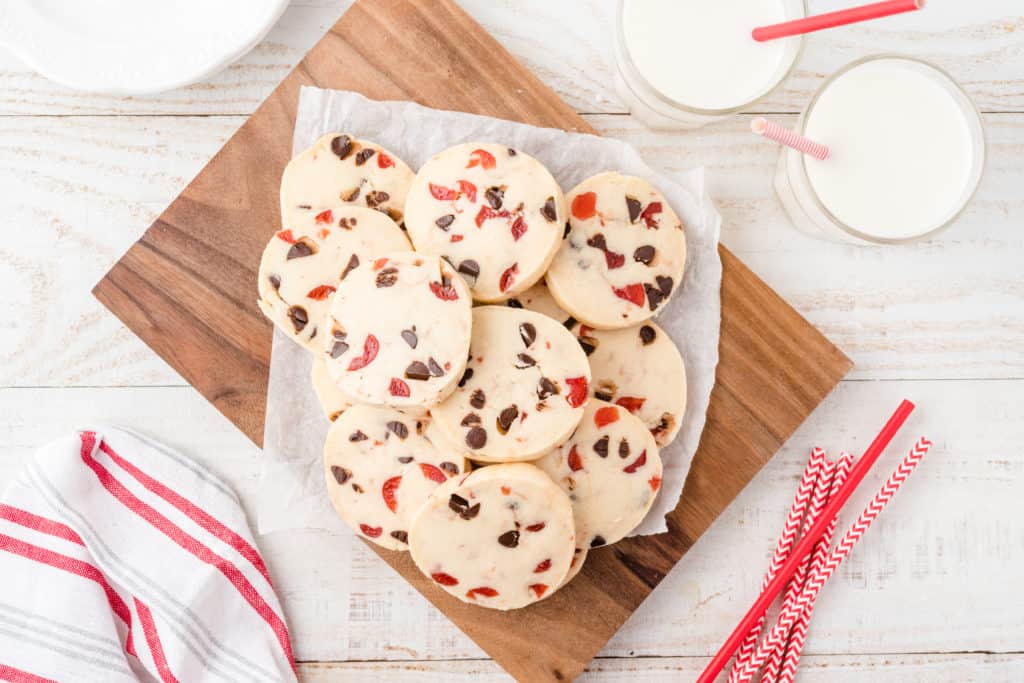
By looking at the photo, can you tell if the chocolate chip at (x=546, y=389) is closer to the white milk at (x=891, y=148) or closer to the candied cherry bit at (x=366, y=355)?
the candied cherry bit at (x=366, y=355)

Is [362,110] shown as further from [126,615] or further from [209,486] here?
[126,615]

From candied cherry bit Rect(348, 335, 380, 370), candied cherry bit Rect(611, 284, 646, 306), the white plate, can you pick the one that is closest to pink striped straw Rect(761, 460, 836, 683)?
candied cherry bit Rect(611, 284, 646, 306)

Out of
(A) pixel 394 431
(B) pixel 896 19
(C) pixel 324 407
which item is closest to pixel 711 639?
(A) pixel 394 431

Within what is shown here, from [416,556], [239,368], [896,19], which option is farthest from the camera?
[896,19]

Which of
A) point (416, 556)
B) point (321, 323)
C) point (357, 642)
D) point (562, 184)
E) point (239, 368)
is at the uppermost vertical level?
point (562, 184)

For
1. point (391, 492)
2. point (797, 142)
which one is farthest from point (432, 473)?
point (797, 142)

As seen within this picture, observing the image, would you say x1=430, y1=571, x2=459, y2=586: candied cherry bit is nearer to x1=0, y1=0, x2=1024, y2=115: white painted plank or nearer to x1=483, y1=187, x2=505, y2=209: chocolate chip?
x1=483, y1=187, x2=505, y2=209: chocolate chip

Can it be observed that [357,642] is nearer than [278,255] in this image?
No
